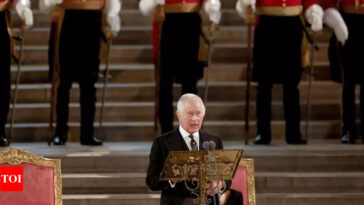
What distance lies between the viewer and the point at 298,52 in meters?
9.08

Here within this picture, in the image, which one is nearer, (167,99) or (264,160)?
(264,160)

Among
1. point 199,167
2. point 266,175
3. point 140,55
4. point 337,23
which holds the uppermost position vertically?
point 337,23

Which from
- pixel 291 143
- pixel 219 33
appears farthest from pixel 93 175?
pixel 219 33

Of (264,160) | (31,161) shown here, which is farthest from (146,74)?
(31,161)

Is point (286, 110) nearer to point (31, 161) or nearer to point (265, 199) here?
point (265, 199)

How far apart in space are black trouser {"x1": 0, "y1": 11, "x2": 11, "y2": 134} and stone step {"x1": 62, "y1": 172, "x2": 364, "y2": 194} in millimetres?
1404

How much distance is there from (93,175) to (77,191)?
0.20m

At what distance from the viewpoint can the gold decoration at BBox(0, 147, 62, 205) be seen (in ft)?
18.2

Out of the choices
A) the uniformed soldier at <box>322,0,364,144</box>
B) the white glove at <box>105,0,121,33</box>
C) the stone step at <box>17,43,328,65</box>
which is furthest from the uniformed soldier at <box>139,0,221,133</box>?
the stone step at <box>17,43,328,65</box>

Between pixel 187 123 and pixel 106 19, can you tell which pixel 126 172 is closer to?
pixel 106 19

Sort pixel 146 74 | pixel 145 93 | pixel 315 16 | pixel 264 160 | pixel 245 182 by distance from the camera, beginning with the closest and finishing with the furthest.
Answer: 1. pixel 245 182
2. pixel 264 160
3. pixel 315 16
4. pixel 145 93
5. pixel 146 74

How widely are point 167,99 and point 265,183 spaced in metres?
1.51

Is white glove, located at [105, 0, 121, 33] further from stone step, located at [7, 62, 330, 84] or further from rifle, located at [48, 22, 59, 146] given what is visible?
stone step, located at [7, 62, 330, 84]

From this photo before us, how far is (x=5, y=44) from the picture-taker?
9.03 m
